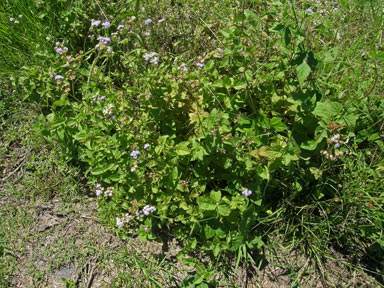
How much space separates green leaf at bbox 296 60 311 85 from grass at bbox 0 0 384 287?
0.82 ft

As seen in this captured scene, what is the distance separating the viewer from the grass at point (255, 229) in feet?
8.02

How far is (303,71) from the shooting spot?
1.96 metres

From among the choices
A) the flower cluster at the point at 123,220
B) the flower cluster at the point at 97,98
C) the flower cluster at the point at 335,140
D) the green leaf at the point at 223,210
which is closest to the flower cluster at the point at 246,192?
the green leaf at the point at 223,210

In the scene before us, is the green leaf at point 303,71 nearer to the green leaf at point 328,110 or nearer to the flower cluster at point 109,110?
the green leaf at point 328,110

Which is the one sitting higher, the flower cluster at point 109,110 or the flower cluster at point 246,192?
the flower cluster at point 109,110

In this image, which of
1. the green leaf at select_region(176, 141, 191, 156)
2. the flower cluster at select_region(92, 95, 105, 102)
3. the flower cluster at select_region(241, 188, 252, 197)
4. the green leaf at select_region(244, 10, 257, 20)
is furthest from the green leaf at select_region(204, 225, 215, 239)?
the green leaf at select_region(244, 10, 257, 20)

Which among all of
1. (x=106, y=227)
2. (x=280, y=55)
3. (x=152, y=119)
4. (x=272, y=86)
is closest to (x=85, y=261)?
(x=106, y=227)

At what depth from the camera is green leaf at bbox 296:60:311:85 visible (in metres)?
1.94

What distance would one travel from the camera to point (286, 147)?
211 cm

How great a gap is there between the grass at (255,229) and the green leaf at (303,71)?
249 millimetres

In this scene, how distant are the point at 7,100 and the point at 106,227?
5.50ft

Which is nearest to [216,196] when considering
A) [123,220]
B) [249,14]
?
[123,220]

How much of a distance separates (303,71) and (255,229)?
120 cm

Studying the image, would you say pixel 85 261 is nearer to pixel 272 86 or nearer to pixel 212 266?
pixel 212 266
